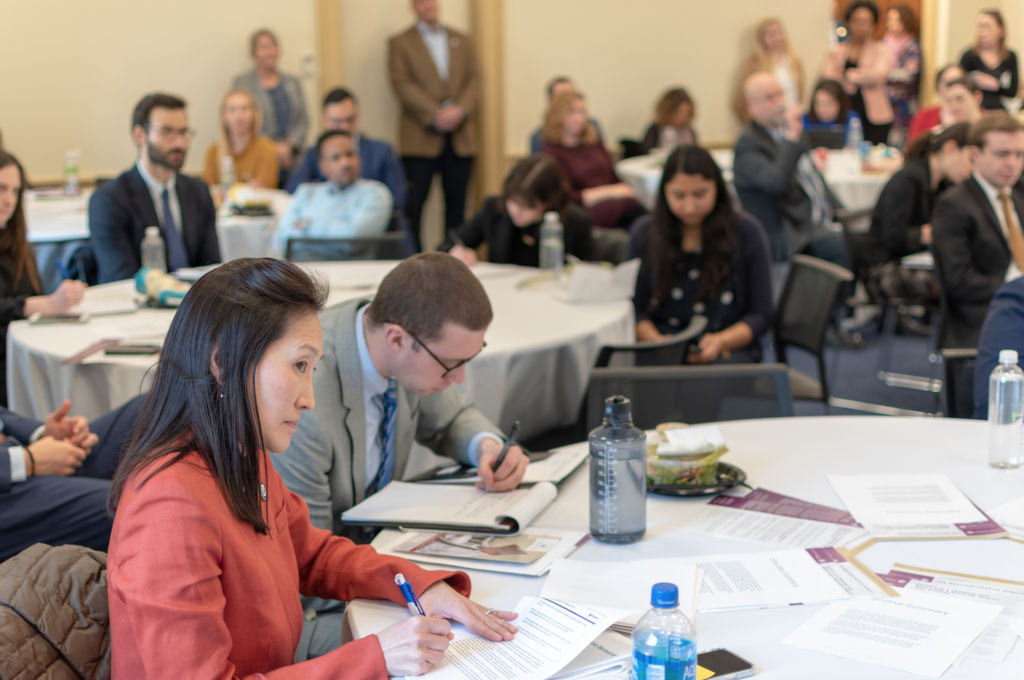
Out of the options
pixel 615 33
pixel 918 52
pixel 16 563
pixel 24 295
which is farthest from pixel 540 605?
pixel 918 52

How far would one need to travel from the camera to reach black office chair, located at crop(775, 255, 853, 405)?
10.1 feet

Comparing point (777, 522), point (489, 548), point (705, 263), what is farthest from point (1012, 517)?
point (705, 263)

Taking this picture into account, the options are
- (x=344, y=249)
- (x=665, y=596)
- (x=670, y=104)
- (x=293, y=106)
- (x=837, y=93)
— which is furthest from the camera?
(x=837, y=93)

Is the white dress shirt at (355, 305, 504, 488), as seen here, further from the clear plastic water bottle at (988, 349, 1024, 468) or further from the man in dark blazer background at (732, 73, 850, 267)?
the man in dark blazer background at (732, 73, 850, 267)

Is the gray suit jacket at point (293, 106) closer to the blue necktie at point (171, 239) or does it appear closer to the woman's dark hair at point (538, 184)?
the blue necktie at point (171, 239)

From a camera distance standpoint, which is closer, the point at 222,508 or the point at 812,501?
the point at 222,508

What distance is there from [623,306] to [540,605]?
2.10m

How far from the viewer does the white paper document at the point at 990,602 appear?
3.98 ft

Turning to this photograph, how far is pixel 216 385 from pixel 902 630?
37.8 inches

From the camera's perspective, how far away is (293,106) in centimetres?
711

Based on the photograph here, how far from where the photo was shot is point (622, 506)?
5.07 ft

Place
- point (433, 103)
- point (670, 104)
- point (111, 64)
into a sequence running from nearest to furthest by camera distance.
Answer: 1. point (111, 64)
2. point (433, 103)
3. point (670, 104)

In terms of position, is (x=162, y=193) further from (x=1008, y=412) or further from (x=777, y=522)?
(x=1008, y=412)

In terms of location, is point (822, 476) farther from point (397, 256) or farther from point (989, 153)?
point (397, 256)
